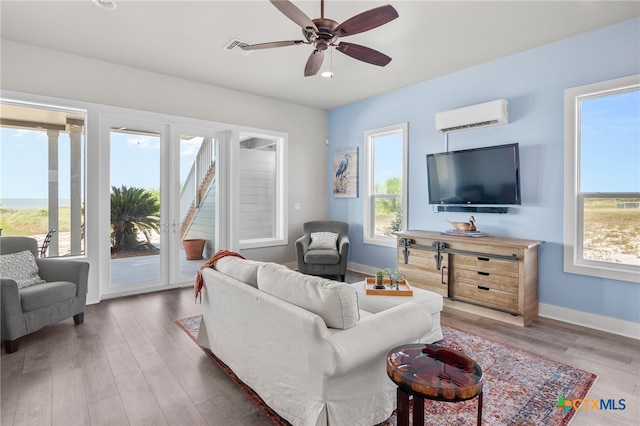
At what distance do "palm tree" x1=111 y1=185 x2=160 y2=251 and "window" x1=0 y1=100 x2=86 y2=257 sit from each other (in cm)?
36

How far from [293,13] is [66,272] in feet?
10.6

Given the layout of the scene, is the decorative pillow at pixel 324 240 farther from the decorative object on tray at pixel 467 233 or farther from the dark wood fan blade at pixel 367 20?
the dark wood fan blade at pixel 367 20

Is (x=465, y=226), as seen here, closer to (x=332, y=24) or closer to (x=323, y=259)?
(x=323, y=259)

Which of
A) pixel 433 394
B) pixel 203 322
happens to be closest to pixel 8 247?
pixel 203 322

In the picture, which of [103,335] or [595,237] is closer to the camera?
[103,335]

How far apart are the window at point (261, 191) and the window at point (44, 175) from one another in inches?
81.0

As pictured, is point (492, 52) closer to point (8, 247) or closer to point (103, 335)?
point (103, 335)

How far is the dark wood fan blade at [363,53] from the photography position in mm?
2643

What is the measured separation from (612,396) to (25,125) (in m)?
5.92

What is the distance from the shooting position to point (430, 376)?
1372 millimetres

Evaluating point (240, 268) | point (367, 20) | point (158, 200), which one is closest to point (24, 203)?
point (158, 200)

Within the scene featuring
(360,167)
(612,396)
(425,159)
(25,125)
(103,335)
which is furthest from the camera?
(360,167)

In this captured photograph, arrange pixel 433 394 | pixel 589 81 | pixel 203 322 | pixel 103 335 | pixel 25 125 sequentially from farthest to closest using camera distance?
pixel 25 125, pixel 589 81, pixel 103 335, pixel 203 322, pixel 433 394

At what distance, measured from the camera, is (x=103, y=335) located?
306 centimetres
